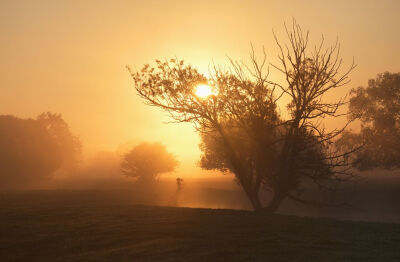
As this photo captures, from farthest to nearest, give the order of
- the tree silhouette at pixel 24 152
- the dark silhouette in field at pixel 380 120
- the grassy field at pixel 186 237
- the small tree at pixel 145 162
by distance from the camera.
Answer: the small tree at pixel 145 162 → the tree silhouette at pixel 24 152 → the dark silhouette in field at pixel 380 120 → the grassy field at pixel 186 237

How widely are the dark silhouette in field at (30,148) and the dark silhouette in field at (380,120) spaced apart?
5670 cm

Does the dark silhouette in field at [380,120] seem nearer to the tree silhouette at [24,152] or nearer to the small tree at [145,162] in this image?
the small tree at [145,162]

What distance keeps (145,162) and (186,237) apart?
70.3m

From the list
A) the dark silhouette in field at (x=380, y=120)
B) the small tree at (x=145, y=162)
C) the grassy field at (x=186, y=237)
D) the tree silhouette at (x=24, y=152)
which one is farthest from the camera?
the small tree at (x=145, y=162)

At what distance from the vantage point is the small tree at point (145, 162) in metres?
84.4

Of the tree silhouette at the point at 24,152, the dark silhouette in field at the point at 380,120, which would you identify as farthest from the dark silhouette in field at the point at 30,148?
the dark silhouette in field at the point at 380,120

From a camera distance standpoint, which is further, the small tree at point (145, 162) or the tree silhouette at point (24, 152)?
the small tree at point (145, 162)

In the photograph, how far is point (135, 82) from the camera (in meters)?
23.0

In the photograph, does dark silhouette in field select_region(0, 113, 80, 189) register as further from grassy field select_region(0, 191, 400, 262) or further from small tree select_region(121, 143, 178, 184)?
grassy field select_region(0, 191, 400, 262)

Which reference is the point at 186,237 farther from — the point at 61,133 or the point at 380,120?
the point at 61,133

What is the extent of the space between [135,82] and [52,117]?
70.3 metres

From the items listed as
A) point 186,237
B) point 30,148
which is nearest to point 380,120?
point 186,237

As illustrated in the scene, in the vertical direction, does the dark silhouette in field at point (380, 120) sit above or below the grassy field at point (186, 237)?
above

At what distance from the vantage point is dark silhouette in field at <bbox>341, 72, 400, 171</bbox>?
168ft
